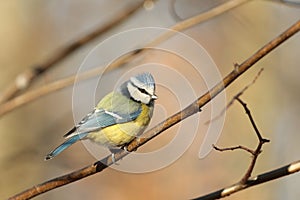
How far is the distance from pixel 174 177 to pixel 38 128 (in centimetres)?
100

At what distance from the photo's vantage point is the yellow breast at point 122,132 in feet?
4.94

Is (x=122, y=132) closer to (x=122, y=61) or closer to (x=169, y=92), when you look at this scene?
(x=122, y=61)

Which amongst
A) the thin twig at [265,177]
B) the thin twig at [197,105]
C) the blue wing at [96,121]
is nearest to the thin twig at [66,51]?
the blue wing at [96,121]

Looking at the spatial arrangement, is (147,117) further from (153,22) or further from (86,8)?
(86,8)

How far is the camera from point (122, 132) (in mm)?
1558

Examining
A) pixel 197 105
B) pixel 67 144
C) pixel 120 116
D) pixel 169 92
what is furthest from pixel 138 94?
pixel 197 105

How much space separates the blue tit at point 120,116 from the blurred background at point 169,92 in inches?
13.9

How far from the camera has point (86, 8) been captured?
13.3 ft

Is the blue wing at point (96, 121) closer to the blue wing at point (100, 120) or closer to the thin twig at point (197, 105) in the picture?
the blue wing at point (100, 120)

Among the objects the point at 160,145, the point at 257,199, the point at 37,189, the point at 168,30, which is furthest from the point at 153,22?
the point at 37,189

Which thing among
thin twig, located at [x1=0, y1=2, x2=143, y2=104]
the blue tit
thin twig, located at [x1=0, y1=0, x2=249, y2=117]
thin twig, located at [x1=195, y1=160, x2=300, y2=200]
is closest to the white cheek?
the blue tit

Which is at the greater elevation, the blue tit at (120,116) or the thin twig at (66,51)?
the thin twig at (66,51)

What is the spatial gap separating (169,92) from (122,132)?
460 mm

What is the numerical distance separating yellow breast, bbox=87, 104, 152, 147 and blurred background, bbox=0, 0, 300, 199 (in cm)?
39
